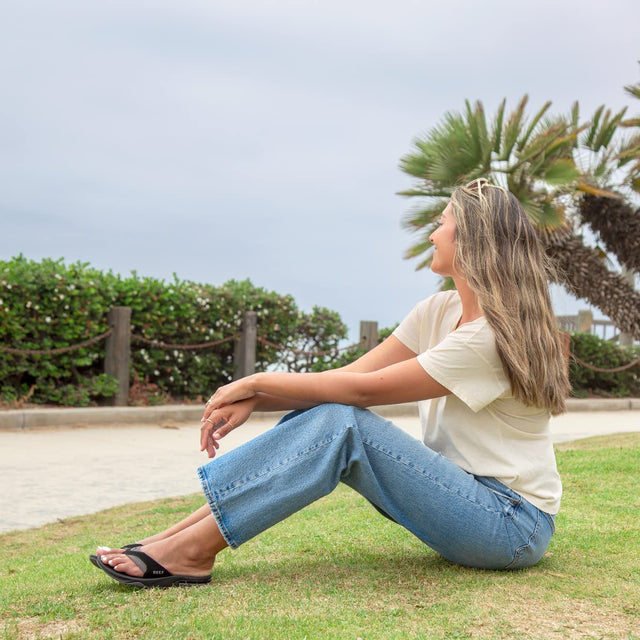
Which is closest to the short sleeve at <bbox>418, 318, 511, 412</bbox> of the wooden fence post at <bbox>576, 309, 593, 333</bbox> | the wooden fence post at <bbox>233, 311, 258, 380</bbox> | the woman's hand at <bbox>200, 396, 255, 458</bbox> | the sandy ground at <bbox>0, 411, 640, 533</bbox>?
the woman's hand at <bbox>200, 396, 255, 458</bbox>

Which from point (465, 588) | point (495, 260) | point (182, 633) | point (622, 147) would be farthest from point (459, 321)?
point (622, 147)

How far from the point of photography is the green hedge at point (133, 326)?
10.0 meters

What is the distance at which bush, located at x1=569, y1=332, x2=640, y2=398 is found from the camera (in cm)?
1623

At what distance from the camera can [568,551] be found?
336 centimetres

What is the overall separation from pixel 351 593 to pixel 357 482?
1.21 ft

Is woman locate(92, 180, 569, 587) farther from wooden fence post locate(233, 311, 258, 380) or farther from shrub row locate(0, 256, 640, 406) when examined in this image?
wooden fence post locate(233, 311, 258, 380)

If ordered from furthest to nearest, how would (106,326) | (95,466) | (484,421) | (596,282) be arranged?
1. (596,282)
2. (106,326)
3. (95,466)
4. (484,421)

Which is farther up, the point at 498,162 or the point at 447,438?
the point at 498,162

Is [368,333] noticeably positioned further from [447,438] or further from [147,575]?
[147,575]

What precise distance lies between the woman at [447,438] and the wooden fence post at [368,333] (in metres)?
11.3

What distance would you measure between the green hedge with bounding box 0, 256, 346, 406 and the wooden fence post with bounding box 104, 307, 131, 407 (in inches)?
4.9

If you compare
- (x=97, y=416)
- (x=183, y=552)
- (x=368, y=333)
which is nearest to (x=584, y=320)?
(x=368, y=333)

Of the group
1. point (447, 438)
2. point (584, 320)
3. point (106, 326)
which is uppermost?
point (584, 320)

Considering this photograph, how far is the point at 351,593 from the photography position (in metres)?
2.70
